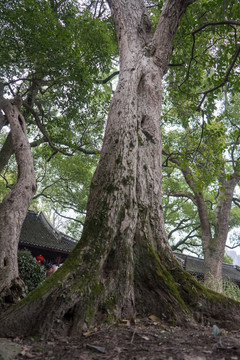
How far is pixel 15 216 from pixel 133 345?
9.42 ft

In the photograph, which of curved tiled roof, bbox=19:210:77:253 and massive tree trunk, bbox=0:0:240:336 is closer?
massive tree trunk, bbox=0:0:240:336

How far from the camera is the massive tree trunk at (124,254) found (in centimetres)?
229

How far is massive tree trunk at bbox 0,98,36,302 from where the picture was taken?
382 centimetres

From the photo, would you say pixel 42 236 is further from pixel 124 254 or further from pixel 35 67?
pixel 124 254

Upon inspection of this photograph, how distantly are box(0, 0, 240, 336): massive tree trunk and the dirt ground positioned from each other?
0.49ft

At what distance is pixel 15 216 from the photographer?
423 centimetres

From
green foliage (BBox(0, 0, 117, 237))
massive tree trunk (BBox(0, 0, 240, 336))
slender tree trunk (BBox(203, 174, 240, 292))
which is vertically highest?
green foliage (BBox(0, 0, 117, 237))

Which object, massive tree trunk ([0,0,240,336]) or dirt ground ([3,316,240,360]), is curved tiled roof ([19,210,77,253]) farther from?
dirt ground ([3,316,240,360])

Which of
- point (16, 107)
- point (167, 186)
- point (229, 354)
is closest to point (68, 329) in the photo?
point (229, 354)

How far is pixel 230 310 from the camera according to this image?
301 centimetres

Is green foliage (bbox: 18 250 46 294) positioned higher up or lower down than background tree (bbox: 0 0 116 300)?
lower down

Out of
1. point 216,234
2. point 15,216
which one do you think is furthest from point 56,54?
point 216,234

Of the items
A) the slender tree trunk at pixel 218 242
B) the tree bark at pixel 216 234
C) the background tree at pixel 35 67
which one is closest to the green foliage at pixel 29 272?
the background tree at pixel 35 67

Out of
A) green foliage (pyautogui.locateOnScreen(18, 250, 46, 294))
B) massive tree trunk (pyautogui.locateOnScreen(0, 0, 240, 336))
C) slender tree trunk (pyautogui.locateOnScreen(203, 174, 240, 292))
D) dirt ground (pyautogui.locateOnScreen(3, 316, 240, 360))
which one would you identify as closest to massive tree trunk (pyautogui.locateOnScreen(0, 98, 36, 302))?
massive tree trunk (pyautogui.locateOnScreen(0, 0, 240, 336))
